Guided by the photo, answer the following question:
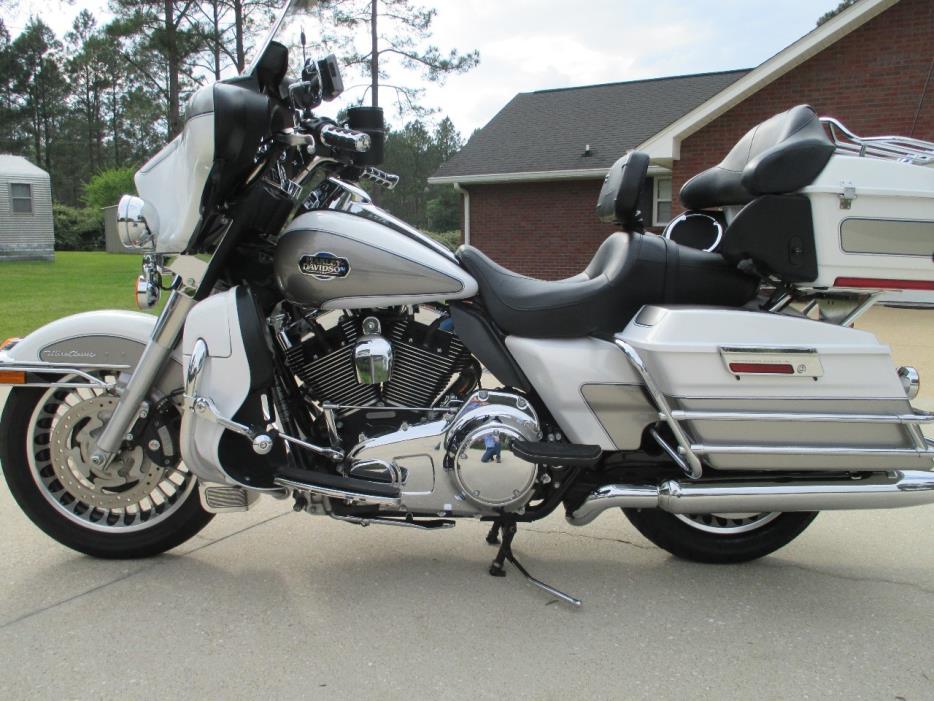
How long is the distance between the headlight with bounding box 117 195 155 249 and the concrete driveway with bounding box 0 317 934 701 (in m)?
1.31

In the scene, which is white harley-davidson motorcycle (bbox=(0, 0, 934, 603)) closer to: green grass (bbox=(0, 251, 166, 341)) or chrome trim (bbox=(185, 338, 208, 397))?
chrome trim (bbox=(185, 338, 208, 397))

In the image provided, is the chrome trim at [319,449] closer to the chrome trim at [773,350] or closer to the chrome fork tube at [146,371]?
the chrome fork tube at [146,371]

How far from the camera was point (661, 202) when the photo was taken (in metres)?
16.9

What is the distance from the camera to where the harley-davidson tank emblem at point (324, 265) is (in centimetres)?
265

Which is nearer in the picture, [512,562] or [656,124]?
[512,562]

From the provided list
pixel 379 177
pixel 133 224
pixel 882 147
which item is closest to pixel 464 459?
pixel 379 177

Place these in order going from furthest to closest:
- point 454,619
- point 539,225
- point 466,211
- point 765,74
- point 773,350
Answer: point 466,211 < point 539,225 < point 765,74 < point 454,619 < point 773,350

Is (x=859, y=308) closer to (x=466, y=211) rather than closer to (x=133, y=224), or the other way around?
(x=133, y=224)

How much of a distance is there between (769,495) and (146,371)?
2324 millimetres

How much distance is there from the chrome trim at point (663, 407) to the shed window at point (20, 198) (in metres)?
27.8

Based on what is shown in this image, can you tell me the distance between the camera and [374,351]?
263cm

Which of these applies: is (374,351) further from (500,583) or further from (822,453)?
(822,453)

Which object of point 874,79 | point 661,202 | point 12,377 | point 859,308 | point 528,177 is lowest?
point 12,377

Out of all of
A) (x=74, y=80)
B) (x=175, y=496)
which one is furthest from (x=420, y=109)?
(x=74, y=80)
